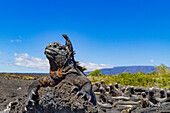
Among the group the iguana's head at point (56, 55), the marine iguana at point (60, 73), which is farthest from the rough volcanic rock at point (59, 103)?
the iguana's head at point (56, 55)

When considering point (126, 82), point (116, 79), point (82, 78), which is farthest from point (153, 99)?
point (116, 79)

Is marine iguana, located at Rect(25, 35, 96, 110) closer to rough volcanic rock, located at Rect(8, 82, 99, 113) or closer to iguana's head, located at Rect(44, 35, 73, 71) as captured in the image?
iguana's head, located at Rect(44, 35, 73, 71)

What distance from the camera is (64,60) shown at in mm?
4977

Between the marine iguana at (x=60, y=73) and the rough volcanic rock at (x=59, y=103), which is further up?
the marine iguana at (x=60, y=73)

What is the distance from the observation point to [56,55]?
4.89 metres

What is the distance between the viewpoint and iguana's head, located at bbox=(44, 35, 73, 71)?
4.88 meters

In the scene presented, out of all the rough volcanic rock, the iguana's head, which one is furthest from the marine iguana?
the rough volcanic rock

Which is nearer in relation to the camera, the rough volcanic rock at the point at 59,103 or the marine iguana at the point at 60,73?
the rough volcanic rock at the point at 59,103

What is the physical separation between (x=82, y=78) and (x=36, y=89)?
131cm

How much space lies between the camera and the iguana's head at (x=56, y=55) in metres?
4.88

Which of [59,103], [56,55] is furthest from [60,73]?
[59,103]

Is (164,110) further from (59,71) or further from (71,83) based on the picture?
(59,71)

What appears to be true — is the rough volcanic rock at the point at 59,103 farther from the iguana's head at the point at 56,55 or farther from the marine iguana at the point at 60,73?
the iguana's head at the point at 56,55

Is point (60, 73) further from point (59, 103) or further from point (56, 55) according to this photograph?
point (59, 103)
